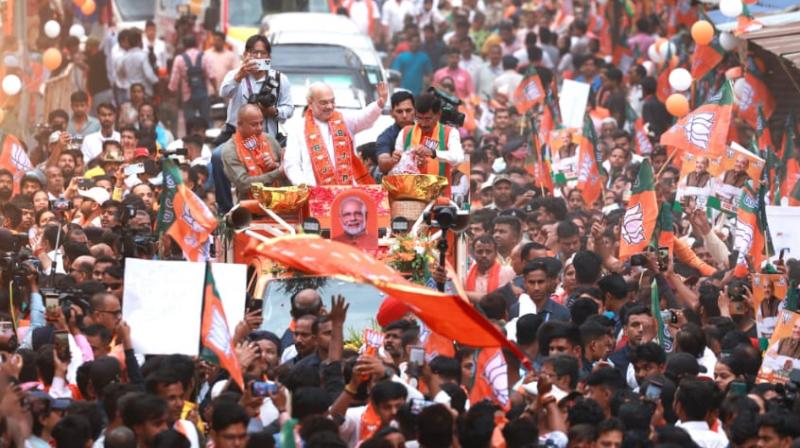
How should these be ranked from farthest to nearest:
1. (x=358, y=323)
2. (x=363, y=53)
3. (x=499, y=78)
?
(x=499, y=78) → (x=363, y=53) → (x=358, y=323)

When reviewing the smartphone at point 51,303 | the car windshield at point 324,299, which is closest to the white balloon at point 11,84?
the car windshield at point 324,299

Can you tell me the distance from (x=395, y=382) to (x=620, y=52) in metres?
19.5

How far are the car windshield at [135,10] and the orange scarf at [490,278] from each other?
1446 centimetres

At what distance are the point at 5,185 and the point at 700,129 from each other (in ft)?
19.9

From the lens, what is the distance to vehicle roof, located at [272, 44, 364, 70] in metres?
24.3

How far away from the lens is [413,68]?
29.6m

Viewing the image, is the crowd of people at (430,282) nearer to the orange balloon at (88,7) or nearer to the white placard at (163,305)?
the white placard at (163,305)

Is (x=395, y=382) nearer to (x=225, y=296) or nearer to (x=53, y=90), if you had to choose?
(x=225, y=296)

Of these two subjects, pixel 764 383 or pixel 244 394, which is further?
pixel 764 383

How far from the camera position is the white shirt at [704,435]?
10.8 m

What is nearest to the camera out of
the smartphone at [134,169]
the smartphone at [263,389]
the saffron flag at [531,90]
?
the smartphone at [263,389]

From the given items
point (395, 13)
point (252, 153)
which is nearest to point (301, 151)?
point (252, 153)

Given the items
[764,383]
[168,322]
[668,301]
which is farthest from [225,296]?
[668,301]

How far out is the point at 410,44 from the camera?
99.6 ft
